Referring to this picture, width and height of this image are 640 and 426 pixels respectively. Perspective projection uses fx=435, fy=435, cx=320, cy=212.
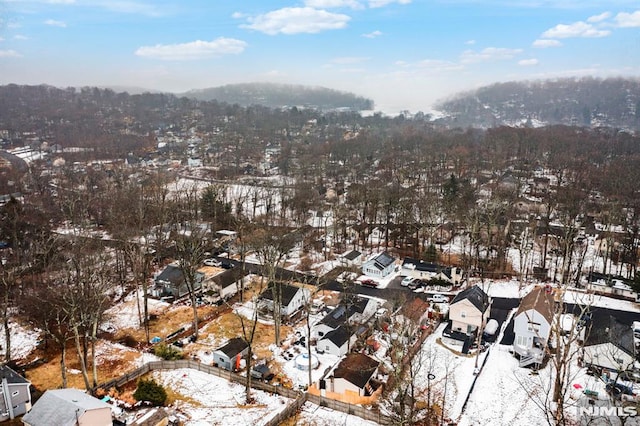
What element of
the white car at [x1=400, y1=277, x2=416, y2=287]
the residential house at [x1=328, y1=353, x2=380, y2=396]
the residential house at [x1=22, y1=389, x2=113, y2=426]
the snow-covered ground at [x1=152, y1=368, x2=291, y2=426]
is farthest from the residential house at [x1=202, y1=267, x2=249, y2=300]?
the residential house at [x1=22, y1=389, x2=113, y2=426]

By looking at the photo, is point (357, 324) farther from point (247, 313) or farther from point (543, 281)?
point (543, 281)

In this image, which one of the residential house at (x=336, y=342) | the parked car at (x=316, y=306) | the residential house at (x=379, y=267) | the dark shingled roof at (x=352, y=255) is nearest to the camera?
the residential house at (x=336, y=342)

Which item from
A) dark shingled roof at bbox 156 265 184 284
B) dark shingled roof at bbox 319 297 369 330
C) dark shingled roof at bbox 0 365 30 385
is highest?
dark shingled roof at bbox 0 365 30 385

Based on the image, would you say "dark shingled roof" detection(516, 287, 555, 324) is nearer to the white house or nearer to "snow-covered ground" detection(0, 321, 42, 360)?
the white house

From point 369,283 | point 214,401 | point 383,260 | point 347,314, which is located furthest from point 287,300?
point 383,260

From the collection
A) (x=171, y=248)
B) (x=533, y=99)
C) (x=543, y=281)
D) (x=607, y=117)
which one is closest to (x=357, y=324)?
(x=543, y=281)

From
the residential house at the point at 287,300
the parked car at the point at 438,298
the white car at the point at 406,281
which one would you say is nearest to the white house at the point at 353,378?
the residential house at the point at 287,300

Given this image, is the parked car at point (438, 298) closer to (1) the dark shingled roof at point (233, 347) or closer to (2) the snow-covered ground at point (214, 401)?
(1) the dark shingled roof at point (233, 347)
